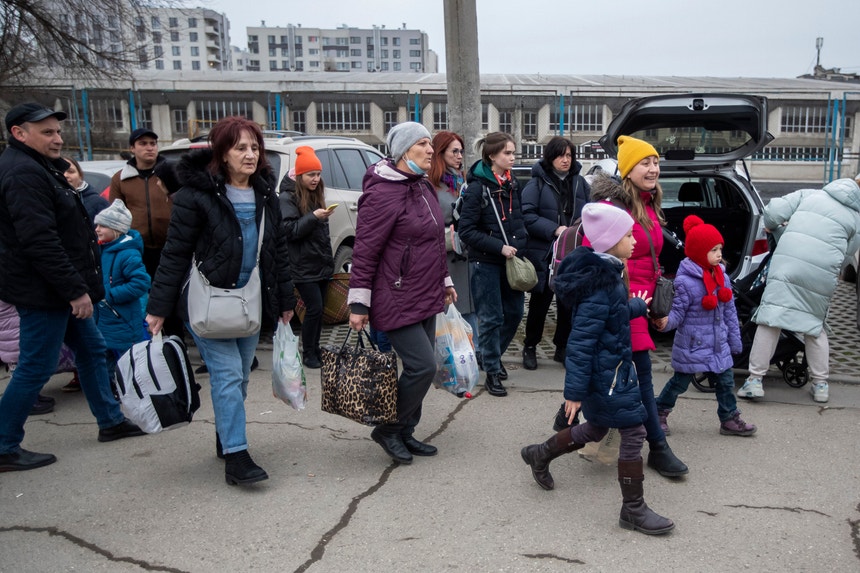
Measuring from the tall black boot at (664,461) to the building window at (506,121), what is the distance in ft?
61.7

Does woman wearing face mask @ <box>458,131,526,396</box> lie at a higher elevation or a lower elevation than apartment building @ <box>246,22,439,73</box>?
lower

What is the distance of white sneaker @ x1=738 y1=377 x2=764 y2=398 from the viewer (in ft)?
17.0

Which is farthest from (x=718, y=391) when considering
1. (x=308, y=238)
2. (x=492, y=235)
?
(x=308, y=238)

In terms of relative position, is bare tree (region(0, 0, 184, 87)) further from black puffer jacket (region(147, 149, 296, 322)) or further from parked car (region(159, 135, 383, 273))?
black puffer jacket (region(147, 149, 296, 322))

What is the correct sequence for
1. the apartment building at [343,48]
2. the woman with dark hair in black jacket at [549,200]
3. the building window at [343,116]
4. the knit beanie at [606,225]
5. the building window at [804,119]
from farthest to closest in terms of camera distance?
the apartment building at [343,48], the building window at [343,116], the building window at [804,119], the woman with dark hair in black jacket at [549,200], the knit beanie at [606,225]

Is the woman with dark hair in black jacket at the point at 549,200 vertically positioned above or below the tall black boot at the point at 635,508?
above

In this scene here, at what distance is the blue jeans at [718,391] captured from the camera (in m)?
4.45

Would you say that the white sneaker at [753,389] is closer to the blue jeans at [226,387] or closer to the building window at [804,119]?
the blue jeans at [226,387]

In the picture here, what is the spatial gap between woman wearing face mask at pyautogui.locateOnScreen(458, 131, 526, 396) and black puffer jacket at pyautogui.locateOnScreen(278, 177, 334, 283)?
137cm

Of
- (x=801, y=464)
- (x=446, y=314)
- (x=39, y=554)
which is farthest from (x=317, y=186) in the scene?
(x=801, y=464)

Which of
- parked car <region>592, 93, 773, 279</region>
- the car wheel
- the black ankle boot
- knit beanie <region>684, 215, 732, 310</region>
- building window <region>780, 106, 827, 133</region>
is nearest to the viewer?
the black ankle boot

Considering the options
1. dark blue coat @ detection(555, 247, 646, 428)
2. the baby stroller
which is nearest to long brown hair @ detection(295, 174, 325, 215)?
dark blue coat @ detection(555, 247, 646, 428)

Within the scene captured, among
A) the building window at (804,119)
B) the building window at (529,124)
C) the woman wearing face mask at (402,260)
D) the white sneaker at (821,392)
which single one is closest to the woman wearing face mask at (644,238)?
the woman wearing face mask at (402,260)

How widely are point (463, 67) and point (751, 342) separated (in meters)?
3.63
